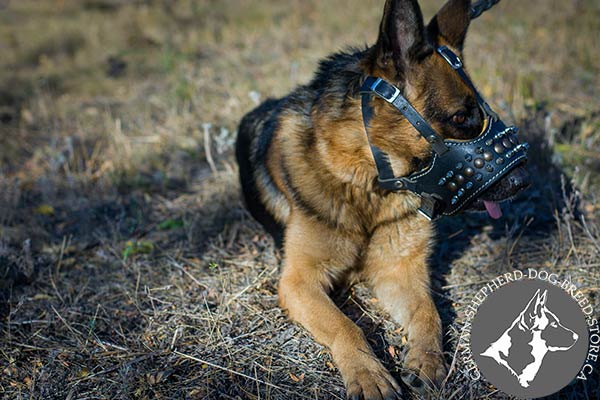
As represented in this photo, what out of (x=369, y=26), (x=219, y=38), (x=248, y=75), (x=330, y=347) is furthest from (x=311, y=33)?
(x=330, y=347)

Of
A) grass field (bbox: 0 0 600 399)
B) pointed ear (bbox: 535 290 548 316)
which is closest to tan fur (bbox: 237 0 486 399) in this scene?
grass field (bbox: 0 0 600 399)

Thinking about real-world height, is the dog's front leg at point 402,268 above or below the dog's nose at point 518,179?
below

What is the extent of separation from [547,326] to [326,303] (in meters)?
1.22

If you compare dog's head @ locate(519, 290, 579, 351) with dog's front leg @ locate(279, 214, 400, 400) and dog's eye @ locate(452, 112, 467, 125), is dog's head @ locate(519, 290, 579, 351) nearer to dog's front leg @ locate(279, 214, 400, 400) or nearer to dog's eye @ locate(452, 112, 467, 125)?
dog's front leg @ locate(279, 214, 400, 400)

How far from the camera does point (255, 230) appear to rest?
14.5 ft

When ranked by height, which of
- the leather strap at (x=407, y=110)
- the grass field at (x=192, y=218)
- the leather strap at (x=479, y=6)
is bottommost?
the grass field at (x=192, y=218)

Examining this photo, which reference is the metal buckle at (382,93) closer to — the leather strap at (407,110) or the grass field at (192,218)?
the leather strap at (407,110)

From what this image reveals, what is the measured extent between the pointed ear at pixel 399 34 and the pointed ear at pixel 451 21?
41 centimetres

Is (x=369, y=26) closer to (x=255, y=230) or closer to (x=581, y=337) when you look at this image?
(x=255, y=230)

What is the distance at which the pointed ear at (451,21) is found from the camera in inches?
123

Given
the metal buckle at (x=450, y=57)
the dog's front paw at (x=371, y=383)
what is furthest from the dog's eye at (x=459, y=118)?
the dog's front paw at (x=371, y=383)

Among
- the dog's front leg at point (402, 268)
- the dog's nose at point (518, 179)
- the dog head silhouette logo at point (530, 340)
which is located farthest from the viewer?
the dog's front leg at point (402, 268)

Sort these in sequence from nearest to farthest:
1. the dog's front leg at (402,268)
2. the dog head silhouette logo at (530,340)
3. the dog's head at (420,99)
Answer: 1. the dog head silhouette logo at (530,340)
2. the dog's head at (420,99)
3. the dog's front leg at (402,268)

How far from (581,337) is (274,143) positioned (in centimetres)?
228
